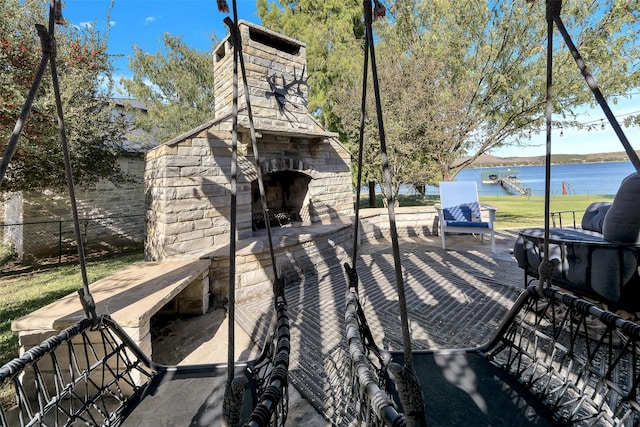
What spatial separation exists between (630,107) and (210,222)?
10.1 metres

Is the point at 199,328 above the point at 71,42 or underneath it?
underneath

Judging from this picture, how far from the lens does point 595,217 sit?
3602 millimetres

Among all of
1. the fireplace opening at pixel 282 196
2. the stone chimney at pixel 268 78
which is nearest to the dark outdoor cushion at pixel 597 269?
the stone chimney at pixel 268 78

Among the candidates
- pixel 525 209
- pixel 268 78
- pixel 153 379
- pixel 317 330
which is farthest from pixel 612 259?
pixel 525 209

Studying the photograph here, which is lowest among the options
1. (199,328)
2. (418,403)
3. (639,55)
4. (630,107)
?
(199,328)

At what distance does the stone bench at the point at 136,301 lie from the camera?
1.71m

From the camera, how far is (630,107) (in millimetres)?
6719

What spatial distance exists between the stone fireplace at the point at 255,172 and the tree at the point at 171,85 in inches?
231

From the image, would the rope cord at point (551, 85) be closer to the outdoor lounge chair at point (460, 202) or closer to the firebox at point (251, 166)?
the firebox at point (251, 166)

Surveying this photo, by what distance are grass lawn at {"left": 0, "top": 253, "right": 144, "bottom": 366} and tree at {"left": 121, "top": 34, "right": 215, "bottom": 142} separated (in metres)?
6.13

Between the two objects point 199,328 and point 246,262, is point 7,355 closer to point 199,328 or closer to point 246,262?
point 199,328

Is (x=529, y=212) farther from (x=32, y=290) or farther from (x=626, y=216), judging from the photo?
(x=32, y=290)

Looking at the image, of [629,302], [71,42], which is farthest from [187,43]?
[629,302]

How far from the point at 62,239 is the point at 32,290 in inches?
145
